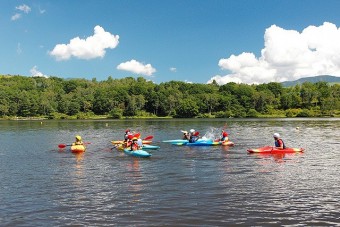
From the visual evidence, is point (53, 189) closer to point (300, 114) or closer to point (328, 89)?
point (300, 114)

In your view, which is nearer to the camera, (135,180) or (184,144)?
(135,180)

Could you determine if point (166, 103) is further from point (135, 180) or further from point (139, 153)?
point (135, 180)

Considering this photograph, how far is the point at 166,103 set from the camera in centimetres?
15875

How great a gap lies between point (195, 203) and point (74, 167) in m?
12.0

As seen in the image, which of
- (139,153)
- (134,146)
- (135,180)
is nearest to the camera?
(135,180)

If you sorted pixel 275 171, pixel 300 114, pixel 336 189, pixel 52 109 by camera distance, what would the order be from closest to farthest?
pixel 336 189 → pixel 275 171 → pixel 300 114 → pixel 52 109

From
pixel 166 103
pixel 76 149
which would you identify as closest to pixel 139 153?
pixel 76 149

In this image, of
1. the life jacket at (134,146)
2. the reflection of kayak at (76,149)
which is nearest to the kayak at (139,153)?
the life jacket at (134,146)

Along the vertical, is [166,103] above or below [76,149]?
above

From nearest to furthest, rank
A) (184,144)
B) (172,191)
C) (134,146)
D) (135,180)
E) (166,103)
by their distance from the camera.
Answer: (172,191) → (135,180) → (134,146) → (184,144) → (166,103)

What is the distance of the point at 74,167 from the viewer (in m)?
24.5

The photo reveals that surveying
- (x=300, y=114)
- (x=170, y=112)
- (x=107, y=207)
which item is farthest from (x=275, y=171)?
(x=170, y=112)

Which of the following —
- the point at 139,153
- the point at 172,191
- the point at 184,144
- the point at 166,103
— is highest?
the point at 166,103

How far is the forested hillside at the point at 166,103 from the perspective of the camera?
148125 mm
